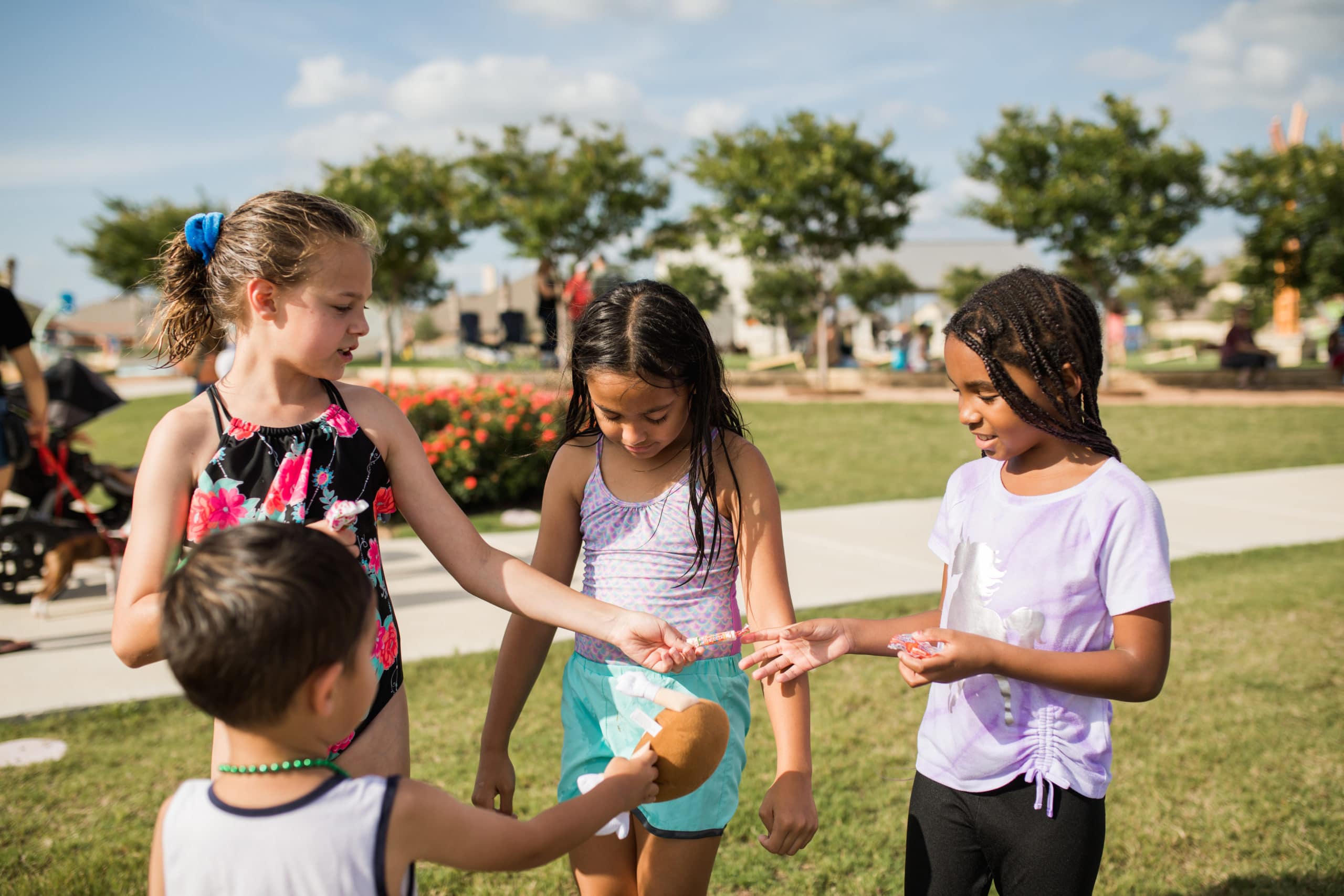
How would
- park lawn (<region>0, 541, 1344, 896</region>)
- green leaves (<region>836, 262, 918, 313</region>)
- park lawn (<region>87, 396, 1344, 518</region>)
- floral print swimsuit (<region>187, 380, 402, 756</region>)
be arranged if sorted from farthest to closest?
green leaves (<region>836, 262, 918, 313</region>)
park lawn (<region>87, 396, 1344, 518</region>)
park lawn (<region>0, 541, 1344, 896</region>)
floral print swimsuit (<region>187, 380, 402, 756</region>)

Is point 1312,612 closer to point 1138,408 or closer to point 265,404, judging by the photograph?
point 265,404

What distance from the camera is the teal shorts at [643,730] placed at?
189cm

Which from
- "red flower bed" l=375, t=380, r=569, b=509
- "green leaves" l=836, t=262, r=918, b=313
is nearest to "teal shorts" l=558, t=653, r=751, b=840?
"red flower bed" l=375, t=380, r=569, b=509

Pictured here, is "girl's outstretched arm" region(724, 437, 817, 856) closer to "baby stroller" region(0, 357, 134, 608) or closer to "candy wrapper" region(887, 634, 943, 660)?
"candy wrapper" region(887, 634, 943, 660)

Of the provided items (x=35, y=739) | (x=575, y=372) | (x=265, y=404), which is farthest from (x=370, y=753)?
(x=35, y=739)

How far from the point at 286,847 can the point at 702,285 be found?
38.6 m

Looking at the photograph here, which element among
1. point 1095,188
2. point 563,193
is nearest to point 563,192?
point 563,193

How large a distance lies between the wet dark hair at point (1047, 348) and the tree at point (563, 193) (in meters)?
19.7

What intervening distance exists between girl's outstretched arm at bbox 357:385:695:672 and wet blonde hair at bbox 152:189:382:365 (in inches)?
11.4

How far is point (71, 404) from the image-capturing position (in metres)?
6.37

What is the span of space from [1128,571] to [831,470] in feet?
31.8

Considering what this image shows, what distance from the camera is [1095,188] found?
18531mm

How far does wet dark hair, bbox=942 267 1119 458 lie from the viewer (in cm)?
186

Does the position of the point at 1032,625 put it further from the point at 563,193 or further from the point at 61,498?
the point at 563,193
